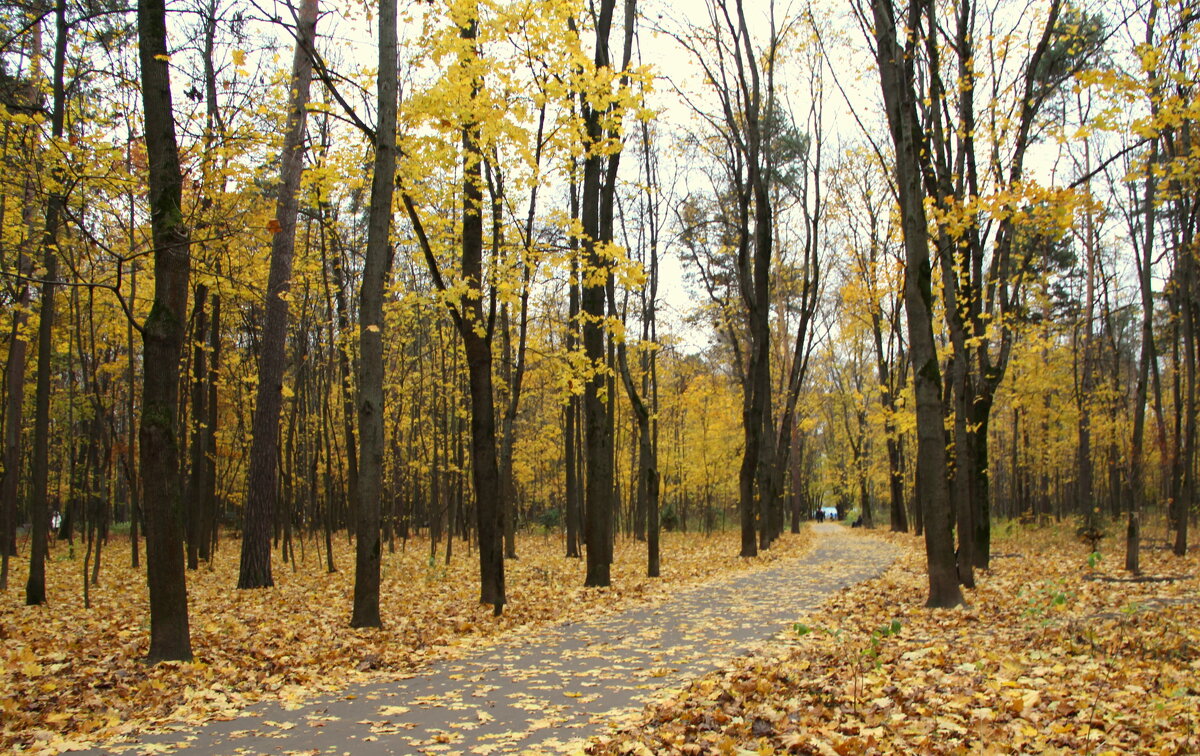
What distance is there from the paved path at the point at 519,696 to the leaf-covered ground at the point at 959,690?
427 mm

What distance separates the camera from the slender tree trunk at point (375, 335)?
27.0 feet

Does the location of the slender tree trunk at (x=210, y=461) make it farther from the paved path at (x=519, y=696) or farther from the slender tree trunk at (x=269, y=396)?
the paved path at (x=519, y=696)

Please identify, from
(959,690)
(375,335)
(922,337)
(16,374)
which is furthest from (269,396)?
(959,690)

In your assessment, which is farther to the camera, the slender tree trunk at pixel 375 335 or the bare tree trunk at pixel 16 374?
the bare tree trunk at pixel 16 374

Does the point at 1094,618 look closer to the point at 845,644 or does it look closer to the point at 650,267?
the point at 845,644

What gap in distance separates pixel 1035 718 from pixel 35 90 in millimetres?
15080

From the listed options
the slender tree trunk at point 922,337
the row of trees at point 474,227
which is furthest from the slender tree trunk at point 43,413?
the slender tree trunk at point 922,337

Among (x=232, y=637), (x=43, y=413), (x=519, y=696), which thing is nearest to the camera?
(x=519, y=696)

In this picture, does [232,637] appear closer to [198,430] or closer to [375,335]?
[375,335]

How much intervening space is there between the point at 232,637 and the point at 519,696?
4.09m

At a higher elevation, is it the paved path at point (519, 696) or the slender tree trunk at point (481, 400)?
the slender tree trunk at point (481, 400)

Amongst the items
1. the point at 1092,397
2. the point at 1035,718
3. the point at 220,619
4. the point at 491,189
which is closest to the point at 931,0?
the point at 491,189

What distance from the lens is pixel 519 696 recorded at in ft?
17.9

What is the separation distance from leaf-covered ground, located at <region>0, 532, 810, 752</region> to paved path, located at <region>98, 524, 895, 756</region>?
0.51m
